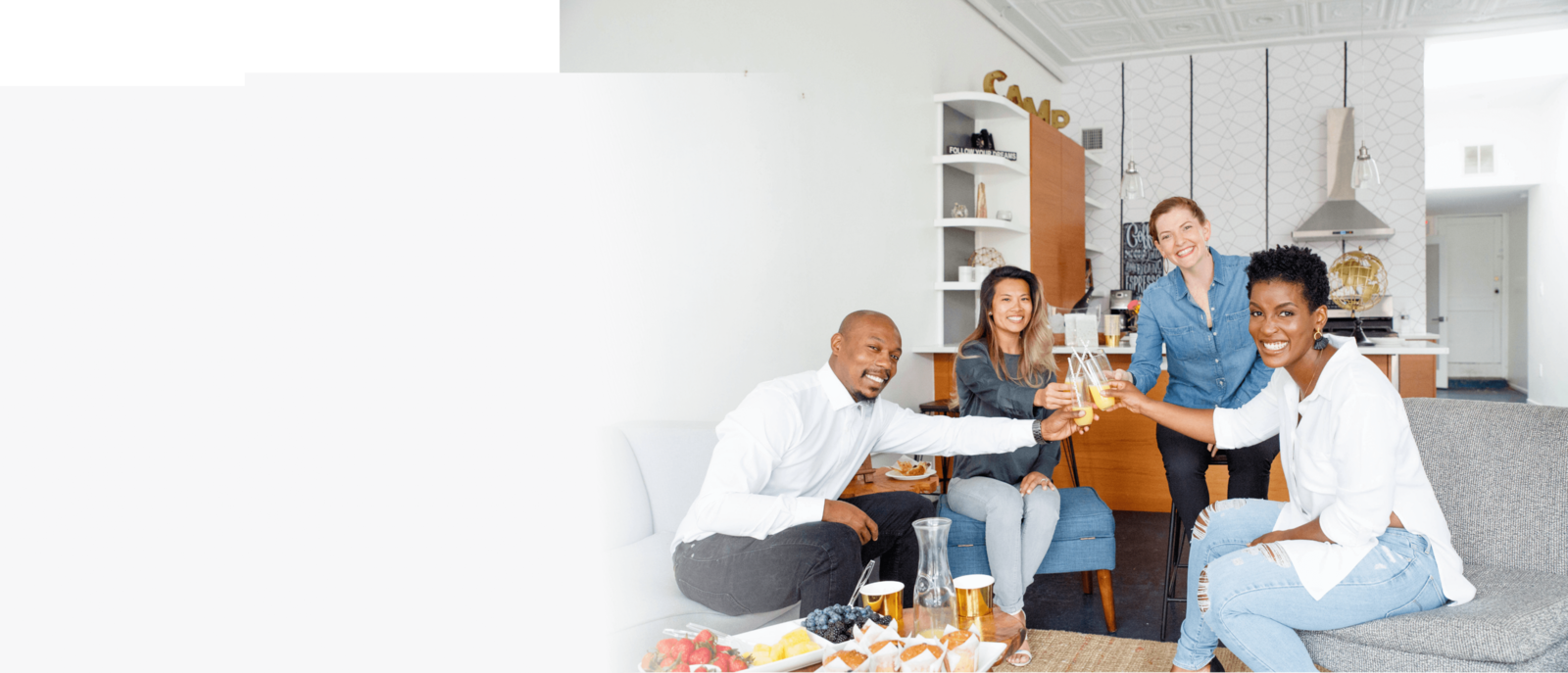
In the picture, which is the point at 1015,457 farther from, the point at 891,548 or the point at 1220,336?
the point at 1220,336

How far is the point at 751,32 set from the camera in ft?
11.0

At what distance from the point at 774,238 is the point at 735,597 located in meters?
1.55

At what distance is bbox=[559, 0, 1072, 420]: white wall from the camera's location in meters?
2.83

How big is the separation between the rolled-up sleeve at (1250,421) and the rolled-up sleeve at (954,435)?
0.45 m

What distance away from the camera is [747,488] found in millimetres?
2170

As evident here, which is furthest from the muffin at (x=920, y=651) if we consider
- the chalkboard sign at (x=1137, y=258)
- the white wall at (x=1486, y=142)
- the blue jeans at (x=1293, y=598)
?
the white wall at (x=1486, y=142)

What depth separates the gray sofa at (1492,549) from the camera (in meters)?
1.63

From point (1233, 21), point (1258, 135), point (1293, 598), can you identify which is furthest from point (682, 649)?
point (1258, 135)

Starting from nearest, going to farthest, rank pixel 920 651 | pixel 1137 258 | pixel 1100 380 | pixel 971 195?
pixel 920 651, pixel 1100 380, pixel 971 195, pixel 1137 258

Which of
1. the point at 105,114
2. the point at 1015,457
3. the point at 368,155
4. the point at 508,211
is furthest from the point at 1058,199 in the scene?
the point at 105,114

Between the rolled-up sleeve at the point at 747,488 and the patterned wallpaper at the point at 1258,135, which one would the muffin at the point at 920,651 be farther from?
the patterned wallpaper at the point at 1258,135

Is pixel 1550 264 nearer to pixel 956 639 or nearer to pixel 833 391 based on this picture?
pixel 833 391

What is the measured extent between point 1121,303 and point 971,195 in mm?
1211

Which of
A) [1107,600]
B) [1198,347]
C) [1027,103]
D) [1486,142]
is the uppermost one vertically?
[1486,142]
